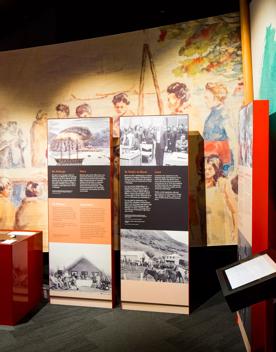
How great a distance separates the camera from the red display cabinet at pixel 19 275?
11.4ft

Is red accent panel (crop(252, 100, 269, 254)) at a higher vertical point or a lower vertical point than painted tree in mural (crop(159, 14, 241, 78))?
lower

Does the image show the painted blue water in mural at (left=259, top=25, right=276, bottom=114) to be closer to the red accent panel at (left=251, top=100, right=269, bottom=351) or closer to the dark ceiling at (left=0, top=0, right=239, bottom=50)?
the red accent panel at (left=251, top=100, right=269, bottom=351)

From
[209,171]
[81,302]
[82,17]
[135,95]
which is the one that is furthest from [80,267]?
[82,17]

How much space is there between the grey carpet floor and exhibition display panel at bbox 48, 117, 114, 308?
26 centimetres

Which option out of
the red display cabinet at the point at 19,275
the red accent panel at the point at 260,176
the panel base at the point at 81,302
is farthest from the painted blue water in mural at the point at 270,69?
the red display cabinet at the point at 19,275

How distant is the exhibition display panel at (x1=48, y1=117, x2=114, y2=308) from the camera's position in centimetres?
385

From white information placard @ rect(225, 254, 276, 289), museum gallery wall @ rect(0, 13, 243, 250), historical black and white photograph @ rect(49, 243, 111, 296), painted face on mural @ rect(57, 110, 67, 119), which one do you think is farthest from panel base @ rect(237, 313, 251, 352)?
painted face on mural @ rect(57, 110, 67, 119)

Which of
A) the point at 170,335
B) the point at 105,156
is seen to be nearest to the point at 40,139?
the point at 105,156

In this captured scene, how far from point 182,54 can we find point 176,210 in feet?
5.84

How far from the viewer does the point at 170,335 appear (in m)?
3.28

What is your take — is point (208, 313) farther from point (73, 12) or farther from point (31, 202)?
point (73, 12)

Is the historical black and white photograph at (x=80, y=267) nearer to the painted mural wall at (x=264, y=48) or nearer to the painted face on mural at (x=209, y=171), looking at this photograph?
the painted face on mural at (x=209, y=171)

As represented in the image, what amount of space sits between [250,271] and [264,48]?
2.19 meters

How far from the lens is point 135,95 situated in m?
4.23
